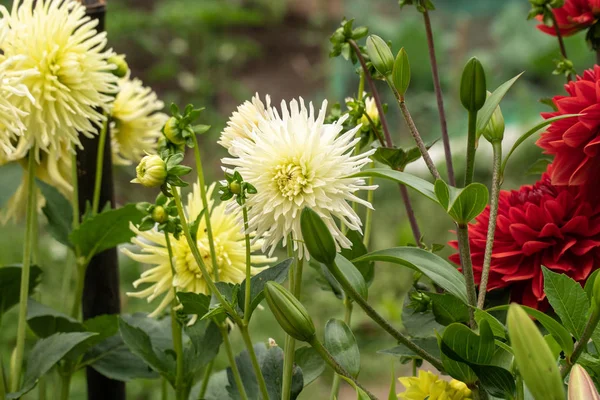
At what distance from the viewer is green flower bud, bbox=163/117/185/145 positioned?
1.16 feet

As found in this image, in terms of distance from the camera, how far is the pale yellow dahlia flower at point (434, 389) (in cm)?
34

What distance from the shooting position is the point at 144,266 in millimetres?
1688

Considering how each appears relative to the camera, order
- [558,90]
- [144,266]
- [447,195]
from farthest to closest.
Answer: [558,90] → [144,266] → [447,195]

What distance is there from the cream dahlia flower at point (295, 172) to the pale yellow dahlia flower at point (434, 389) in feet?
0.22

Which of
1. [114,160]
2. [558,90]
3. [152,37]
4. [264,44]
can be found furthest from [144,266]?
[264,44]

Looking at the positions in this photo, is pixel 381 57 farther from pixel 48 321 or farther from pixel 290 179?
pixel 48 321

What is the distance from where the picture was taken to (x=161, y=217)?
1.14 ft

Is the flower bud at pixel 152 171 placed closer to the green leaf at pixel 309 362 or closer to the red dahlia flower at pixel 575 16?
the green leaf at pixel 309 362

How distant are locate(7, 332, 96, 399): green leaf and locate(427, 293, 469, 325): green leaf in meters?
0.17

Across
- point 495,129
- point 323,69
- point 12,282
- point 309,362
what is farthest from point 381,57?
point 323,69

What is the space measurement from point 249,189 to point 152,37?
2.78m

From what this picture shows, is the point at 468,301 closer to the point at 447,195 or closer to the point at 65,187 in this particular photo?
the point at 447,195

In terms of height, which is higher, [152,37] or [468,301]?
[152,37]

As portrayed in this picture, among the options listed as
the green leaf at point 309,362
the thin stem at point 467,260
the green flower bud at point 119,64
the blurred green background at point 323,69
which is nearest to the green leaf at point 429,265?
the thin stem at point 467,260
